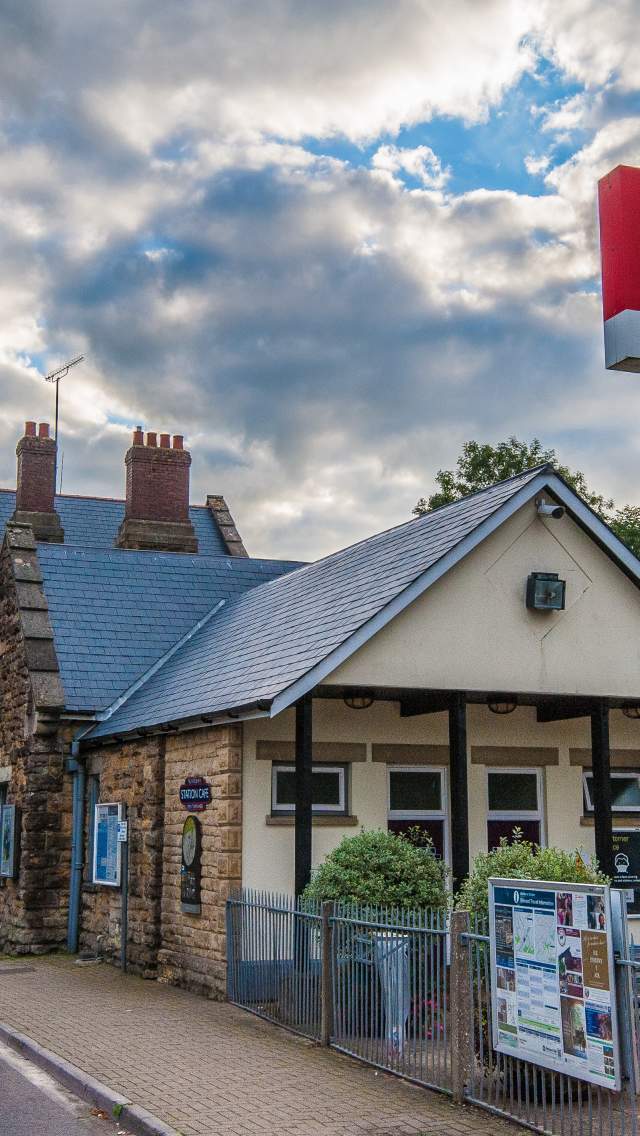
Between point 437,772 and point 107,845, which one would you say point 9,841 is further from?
point 437,772

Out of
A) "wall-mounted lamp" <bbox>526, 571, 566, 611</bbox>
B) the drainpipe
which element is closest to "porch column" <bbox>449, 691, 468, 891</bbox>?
"wall-mounted lamp" <bbox>526, 571, 566, 611</bbox>

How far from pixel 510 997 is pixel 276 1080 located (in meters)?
2.15

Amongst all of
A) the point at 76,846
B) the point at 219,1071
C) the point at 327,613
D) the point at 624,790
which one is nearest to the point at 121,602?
the point at 76,846

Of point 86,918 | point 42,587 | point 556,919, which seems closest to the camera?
point 556,919

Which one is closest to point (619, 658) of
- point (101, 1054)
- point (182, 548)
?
point (101, 1054)

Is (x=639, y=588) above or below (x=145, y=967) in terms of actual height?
above

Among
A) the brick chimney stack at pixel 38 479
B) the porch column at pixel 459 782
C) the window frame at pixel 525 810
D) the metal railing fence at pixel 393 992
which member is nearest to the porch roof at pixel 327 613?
the porch column at pixel 459 782

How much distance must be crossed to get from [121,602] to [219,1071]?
13243mm

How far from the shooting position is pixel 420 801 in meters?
15.3

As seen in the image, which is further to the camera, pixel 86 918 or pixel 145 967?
pixel 86 918

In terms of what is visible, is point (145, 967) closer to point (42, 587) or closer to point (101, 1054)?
point (101, 1054)

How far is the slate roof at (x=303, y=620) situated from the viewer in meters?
13.4

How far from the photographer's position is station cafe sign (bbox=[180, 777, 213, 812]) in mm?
14203

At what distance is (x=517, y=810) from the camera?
15508 mm
